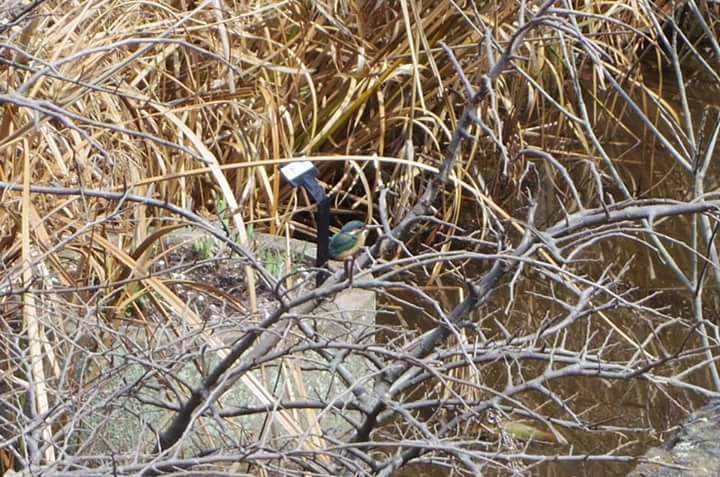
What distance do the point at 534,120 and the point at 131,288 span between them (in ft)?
7.39

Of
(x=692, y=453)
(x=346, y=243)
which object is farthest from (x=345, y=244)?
(x=692, y=453)

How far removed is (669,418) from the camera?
3492 millimetres

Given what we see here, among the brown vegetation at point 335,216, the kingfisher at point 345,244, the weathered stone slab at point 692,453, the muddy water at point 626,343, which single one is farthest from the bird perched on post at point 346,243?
the weathered stone slab at point 692,453

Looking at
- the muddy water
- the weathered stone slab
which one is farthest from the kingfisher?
the weathered stone slab

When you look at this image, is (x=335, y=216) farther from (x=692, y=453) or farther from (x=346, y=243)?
(x=692, y=453)

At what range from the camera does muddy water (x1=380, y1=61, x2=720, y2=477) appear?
334 cm

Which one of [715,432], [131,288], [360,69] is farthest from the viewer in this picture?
[360,69]

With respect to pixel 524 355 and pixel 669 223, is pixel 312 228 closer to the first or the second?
pixel 669 223

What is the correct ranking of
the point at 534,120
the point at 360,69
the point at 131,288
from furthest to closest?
the point at 534,120 → the point at 360,69 → the point at 131,288

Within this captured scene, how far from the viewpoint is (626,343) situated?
153 inches

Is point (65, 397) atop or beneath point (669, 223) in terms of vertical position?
atop

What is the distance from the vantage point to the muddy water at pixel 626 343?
3338 mm

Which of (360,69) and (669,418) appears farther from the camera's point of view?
(360,69)

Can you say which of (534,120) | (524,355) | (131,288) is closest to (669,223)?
(534,120)
